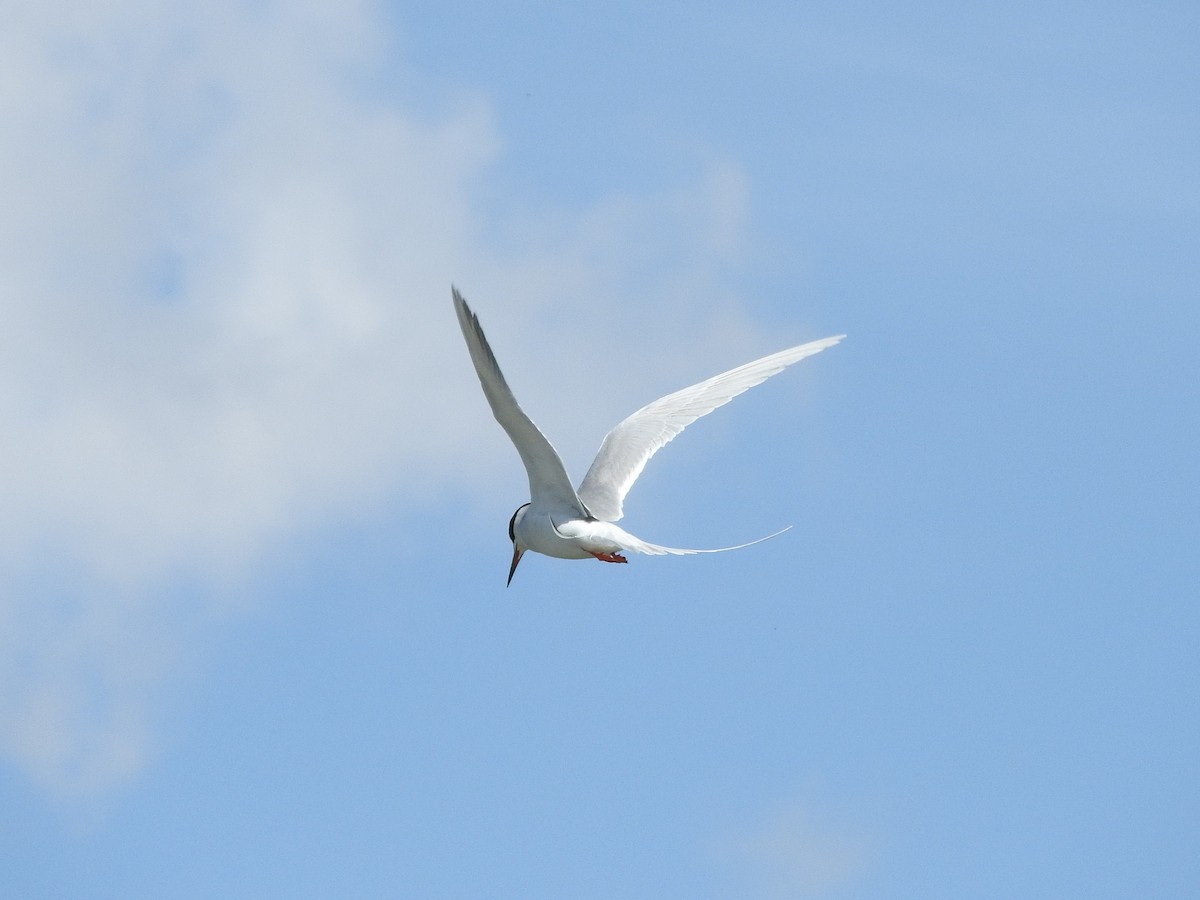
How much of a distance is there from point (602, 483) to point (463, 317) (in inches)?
203

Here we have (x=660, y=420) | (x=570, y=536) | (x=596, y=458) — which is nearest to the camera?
(x=570, y=536)

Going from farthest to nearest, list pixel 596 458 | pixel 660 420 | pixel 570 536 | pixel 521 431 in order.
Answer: pixel 660 420 → pixel 596 458 → pixel 570 536 → pixel 521 431

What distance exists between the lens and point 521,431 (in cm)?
1550

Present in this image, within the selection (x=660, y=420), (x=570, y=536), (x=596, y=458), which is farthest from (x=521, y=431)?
(x=660, y=420)

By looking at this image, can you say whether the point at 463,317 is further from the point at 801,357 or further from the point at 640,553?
the point at 801,357

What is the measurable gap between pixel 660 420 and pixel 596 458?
1.10 m

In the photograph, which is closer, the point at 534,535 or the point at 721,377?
the point at 534,535

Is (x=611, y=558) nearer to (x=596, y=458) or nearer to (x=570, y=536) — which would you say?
(x=570, y=536)

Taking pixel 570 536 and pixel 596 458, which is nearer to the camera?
pixel 570 536

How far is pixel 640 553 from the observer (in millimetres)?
15859

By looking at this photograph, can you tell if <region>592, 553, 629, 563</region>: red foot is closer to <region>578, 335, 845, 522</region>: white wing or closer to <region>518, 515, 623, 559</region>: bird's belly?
<region>518, 515, 623, 559</region>: bird's belly

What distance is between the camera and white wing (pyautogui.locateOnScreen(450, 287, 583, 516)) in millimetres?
14273

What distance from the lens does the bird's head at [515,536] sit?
17.3 m

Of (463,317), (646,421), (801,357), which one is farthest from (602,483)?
(463,317)
